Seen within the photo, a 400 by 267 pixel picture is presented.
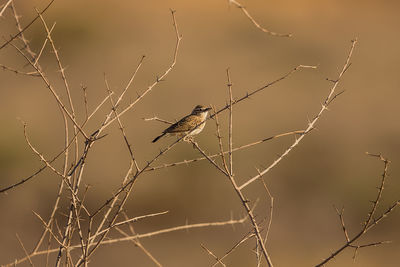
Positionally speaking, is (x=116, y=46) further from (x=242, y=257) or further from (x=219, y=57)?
(x=242, y=257)

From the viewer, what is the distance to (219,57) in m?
19.2

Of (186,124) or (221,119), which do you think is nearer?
(186,124)

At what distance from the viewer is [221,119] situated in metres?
14.8

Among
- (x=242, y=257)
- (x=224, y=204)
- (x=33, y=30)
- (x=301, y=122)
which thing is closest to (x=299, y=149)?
(x=301, y=122)

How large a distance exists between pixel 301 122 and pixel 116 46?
18.5 ft

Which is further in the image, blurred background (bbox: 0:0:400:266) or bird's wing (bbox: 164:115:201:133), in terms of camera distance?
blurred background (bbox: 0:0:400:266)

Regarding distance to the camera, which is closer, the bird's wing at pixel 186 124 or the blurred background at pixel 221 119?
the bird's wing at pixel 186 124

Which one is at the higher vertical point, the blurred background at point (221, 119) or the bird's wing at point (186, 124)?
the bird's wing at point (186, 124)

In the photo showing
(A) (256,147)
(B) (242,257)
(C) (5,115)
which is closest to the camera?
(B) (242,257)

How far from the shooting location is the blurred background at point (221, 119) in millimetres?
13523

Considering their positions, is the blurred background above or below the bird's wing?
below

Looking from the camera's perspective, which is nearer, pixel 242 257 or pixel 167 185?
pixel 242 257

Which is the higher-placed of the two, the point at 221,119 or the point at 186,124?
the point at 186,124

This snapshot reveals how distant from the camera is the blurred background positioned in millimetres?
13523
